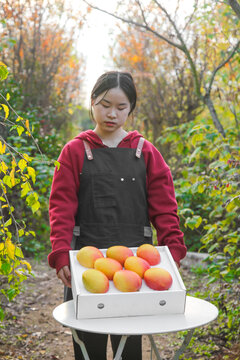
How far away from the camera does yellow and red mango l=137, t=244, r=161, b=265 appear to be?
1.78 m

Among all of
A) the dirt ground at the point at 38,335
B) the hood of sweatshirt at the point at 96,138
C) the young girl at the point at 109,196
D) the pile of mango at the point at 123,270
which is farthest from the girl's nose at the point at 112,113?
the dirt ground at the point at 38,335

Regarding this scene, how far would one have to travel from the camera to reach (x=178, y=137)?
4.07m

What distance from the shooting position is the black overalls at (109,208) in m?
2.12

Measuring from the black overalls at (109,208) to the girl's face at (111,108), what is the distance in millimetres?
119

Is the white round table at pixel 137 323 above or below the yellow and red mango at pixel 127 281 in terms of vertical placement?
below

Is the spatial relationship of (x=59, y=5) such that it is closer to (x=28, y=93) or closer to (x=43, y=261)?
(x=28, y=93)

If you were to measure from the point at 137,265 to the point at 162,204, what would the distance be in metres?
0.55

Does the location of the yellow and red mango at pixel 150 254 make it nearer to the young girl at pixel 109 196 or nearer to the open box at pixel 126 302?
the open box at pixel 126 302

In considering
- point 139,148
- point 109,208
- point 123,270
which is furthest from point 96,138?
point 123,270

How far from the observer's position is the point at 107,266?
1.69 metres

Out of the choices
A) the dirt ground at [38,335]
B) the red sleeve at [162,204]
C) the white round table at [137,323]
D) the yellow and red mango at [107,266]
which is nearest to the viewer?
the white round table at [137,323]

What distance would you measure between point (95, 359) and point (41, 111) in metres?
4.87

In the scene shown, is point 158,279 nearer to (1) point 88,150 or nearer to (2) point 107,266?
(2) point 107,266

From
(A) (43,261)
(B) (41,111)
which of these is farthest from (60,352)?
(B) (41,111)
